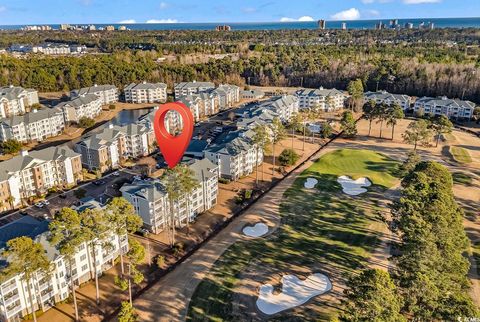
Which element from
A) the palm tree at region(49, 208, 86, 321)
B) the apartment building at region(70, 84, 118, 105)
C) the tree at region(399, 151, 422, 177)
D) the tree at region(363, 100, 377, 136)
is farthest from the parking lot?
the tree at region(363, 100, 377, 136)

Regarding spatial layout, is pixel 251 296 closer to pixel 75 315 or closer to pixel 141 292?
pixel 141 292

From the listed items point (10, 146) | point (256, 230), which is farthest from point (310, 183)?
point (10, 146)

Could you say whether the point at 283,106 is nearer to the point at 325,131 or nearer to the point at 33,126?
the point at 325,131

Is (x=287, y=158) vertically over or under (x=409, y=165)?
under

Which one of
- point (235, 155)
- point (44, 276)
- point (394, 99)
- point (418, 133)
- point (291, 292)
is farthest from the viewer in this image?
point (394, 99)

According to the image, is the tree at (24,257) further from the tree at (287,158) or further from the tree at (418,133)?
the tree at (418,133)

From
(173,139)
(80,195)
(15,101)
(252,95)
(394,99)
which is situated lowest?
(80,195)

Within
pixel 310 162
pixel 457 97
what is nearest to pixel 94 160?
pixel 310 162
